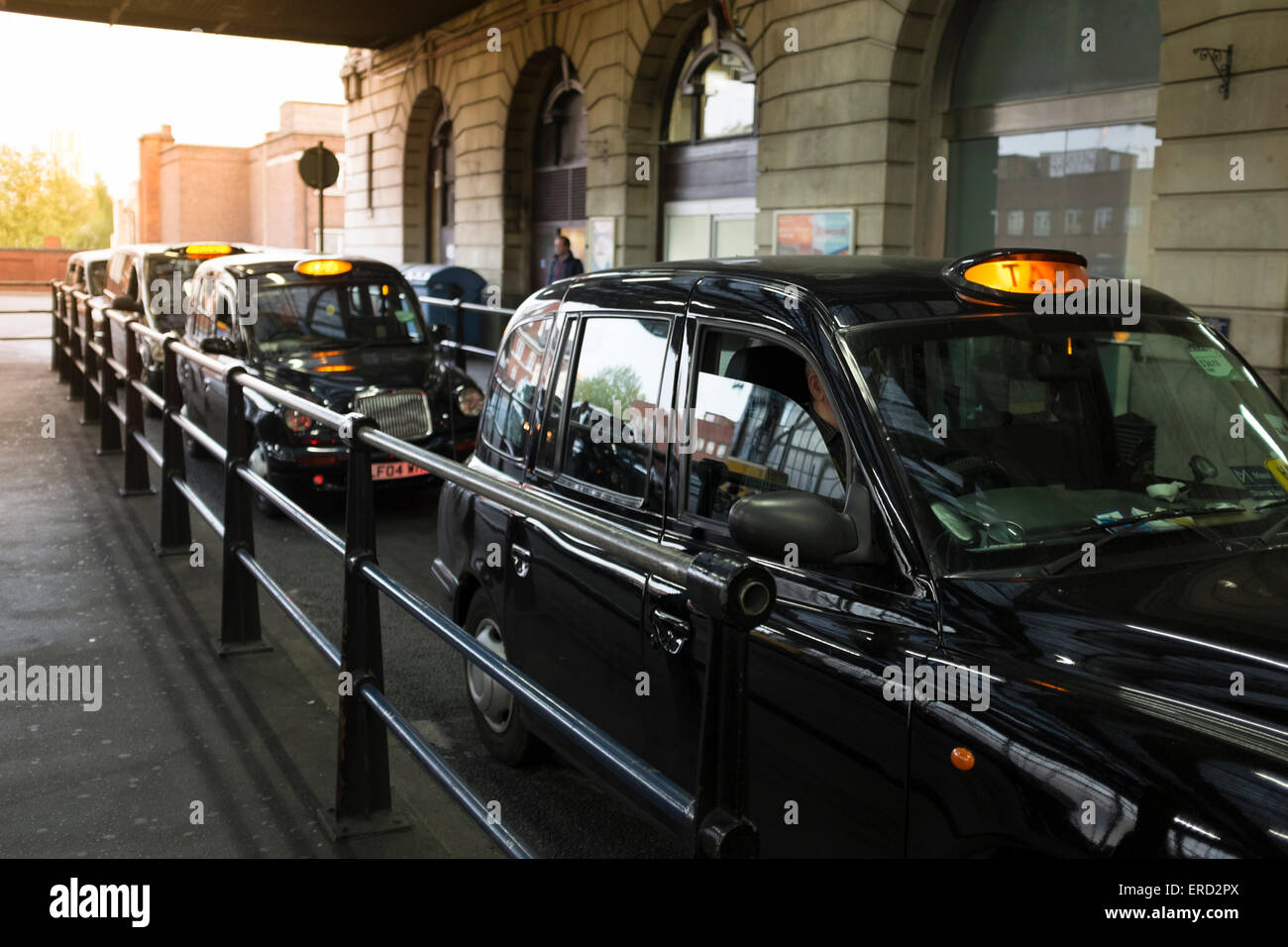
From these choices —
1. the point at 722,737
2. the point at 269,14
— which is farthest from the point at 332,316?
the point at 269,14

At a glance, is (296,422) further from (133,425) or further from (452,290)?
(452,290)

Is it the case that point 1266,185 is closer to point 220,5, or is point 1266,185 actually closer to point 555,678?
point 555,678

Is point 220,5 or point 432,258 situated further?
point 432,258

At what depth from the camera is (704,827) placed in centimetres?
208

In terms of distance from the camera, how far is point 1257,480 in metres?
3.36

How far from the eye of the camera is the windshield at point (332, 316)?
1073 centimetres

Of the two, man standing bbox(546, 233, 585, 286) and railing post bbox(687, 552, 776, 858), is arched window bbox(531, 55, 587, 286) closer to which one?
man standing bbox(546, 233, 585, 286)

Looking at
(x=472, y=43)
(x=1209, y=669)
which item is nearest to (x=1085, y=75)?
(x=1209, y=669)

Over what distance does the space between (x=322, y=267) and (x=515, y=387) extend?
276 inches

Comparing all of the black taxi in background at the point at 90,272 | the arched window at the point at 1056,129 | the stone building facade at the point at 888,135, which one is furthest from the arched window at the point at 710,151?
the black taxi in background at the point at 90,272

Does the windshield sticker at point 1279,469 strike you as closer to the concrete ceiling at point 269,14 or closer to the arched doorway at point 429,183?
the concrete ceiling at point 269,14

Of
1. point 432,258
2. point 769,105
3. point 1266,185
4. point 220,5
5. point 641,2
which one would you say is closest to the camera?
point 1266,185

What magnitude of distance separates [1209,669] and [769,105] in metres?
15.7
